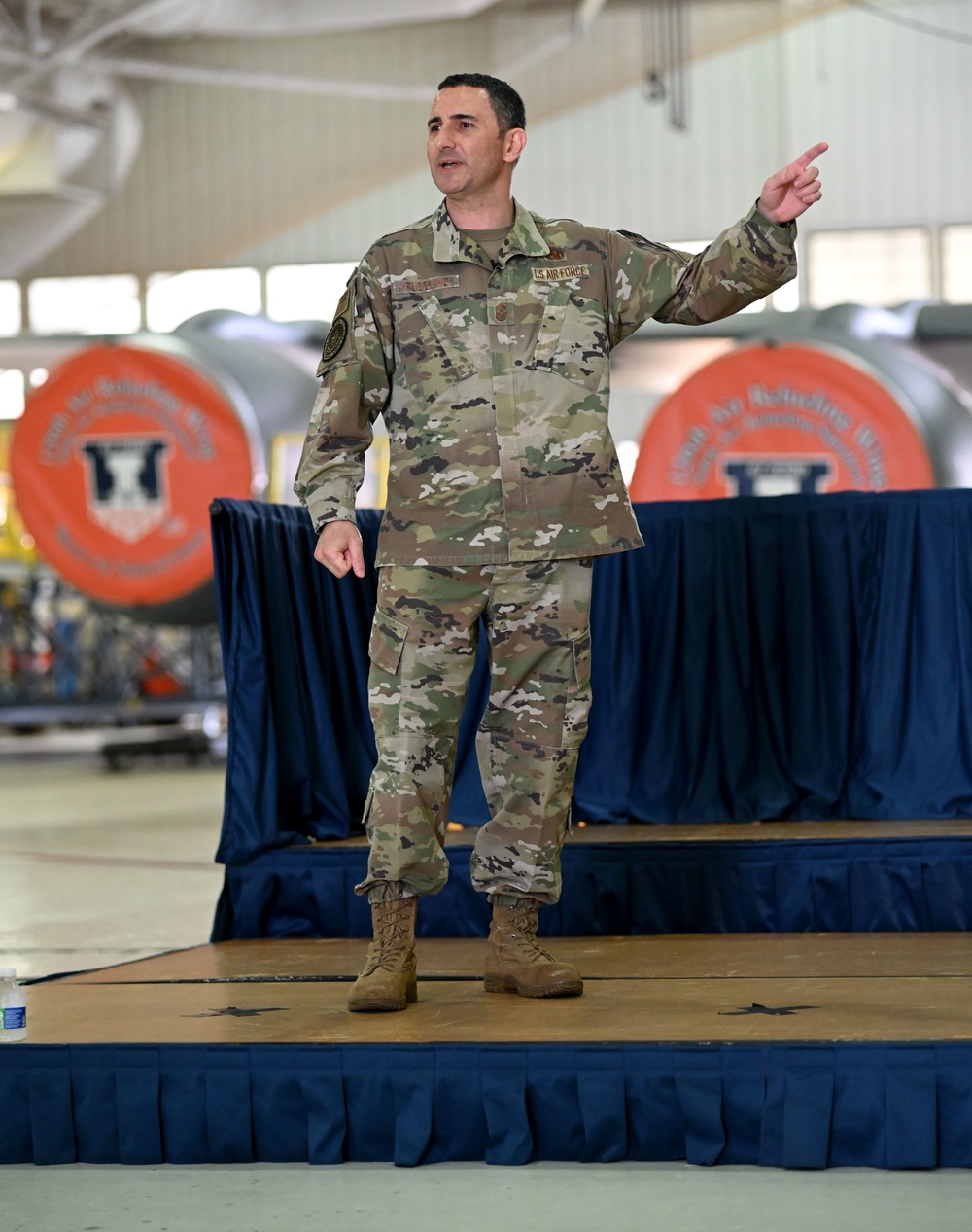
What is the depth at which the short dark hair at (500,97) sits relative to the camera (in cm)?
218

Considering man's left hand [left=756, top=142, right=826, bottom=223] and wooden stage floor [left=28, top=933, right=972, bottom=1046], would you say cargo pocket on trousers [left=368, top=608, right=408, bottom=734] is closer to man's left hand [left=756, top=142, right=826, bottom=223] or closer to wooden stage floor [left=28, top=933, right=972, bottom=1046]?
wooden stage floor [left=28, top=933, right=972, bottom=1046]

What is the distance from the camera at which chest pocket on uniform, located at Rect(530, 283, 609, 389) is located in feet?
7.28

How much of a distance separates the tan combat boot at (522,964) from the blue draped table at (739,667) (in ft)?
2.87

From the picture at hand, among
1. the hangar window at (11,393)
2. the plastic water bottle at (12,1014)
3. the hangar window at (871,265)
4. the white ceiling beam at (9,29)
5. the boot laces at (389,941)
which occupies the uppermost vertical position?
the white ceiling beam at (9,29)

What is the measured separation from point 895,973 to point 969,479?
4958mm

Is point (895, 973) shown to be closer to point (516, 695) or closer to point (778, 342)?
point (516, 695)

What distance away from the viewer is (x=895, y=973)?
2.27 meters

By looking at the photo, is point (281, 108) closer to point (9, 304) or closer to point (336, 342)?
point (9, 304)

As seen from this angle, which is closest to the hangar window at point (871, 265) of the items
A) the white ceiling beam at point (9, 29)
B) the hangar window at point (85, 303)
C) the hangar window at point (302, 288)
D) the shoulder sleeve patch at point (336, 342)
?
the hangar window at point (302, 288)

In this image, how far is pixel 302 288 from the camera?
1628cm

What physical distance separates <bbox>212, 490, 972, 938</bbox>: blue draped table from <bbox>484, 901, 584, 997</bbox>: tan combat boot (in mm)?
875

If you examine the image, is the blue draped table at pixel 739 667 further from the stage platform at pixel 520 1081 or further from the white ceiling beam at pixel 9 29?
the white ceiling beam at pixel 9 29

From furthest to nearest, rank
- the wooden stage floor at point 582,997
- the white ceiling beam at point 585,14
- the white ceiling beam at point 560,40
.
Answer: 1. the white ceiling beam at point 560,40
2. the white ceiling beam at point 585,14
3. the wooden stage floor at point 582,997

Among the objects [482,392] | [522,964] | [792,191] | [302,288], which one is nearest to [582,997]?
[522,964]
